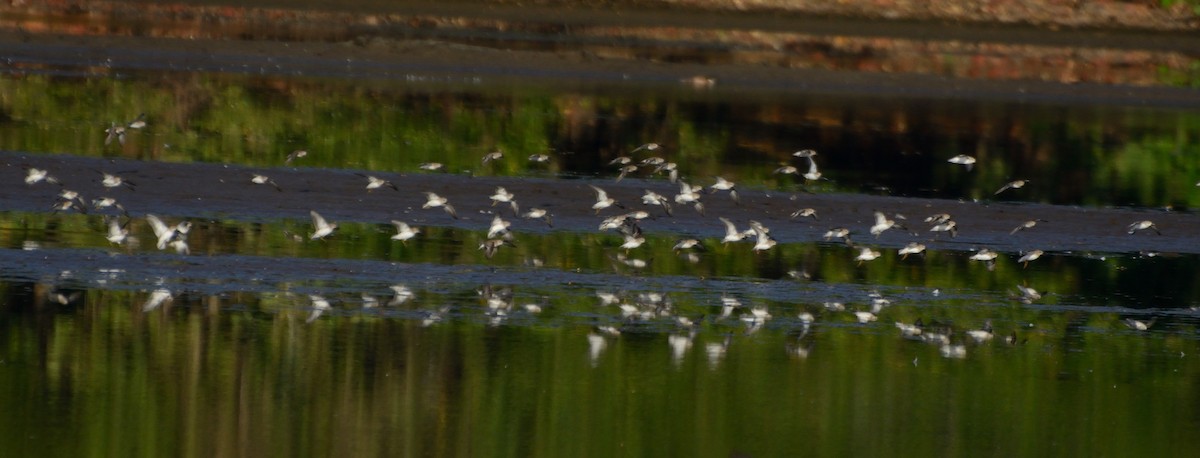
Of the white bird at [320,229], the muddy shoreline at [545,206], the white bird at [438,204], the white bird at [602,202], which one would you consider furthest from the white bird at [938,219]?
the white bird at [320,229]

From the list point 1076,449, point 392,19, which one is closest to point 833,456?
point 1076,449

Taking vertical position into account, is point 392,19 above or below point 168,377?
above

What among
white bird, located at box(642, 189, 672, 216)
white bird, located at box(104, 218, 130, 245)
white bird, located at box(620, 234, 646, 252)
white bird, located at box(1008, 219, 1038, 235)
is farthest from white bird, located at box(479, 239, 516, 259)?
white bird, located at box(1008, 219, 1038, 235)

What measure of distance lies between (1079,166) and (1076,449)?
592 inches

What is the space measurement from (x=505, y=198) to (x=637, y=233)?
178 centimetres

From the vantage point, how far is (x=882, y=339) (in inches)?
527

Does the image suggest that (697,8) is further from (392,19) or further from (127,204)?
(127,204)

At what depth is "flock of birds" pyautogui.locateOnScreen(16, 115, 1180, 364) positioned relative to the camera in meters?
13.6

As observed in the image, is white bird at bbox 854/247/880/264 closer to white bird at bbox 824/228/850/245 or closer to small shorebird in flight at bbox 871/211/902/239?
white bird at bbox 824/228/850/245

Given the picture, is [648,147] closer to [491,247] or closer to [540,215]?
[540,215]

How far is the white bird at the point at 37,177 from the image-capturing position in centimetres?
1772

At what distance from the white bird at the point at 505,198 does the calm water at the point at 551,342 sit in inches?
29.2

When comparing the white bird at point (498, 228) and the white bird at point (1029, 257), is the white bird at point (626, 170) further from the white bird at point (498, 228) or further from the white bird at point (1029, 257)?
the white bird at point (1029, 257)

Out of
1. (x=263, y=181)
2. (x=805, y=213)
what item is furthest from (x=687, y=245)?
(x=263, y=181)
